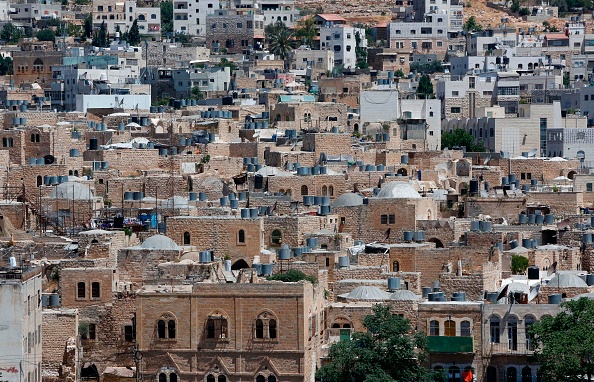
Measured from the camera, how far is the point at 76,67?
13125 centimetres

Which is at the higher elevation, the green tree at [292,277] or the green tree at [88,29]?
the green tree at [292,277]

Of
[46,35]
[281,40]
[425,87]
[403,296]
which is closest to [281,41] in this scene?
[281,40]

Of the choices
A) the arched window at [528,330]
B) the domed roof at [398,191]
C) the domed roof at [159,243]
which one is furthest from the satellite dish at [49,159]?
the arched window at [528,330]

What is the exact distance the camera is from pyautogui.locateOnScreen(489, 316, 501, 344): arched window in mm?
59625

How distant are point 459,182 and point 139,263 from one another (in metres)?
27.0

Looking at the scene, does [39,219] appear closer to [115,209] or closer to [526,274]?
[115,209]

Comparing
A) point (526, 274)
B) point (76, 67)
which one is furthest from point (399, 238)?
point (76, 67)

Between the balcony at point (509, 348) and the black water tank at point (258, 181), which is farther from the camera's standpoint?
the black water tank at point (258, 181)

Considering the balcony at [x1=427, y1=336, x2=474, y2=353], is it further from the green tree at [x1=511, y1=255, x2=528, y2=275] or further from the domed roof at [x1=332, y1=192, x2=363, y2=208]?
the domed roof at [x1=332, y1=192, x2=363, y2=208]

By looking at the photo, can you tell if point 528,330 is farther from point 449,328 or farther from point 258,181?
point 258,181

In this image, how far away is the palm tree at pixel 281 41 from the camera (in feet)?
506

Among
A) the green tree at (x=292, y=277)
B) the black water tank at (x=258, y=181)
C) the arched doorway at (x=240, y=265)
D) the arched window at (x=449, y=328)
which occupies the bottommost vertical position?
the arched doorway at (x=240, y=265)

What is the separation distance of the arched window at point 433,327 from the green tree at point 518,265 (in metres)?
10.5

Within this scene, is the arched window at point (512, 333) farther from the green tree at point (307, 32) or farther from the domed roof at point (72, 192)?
the green tree at point (307, 32)
